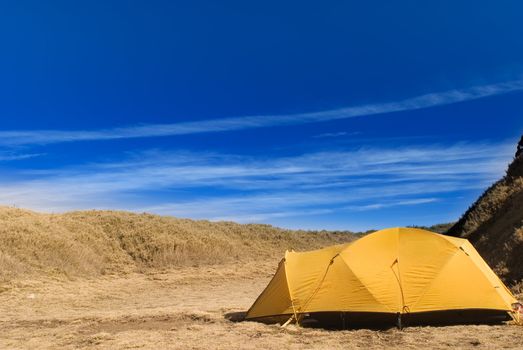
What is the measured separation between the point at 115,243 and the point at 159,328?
21.1 m

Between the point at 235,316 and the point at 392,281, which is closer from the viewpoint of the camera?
the point at 392,281

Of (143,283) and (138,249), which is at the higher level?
(138,249)

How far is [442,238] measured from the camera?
475 inches

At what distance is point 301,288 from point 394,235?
107 inches

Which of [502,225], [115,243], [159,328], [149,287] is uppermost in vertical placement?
[115,243]

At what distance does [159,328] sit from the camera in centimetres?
1291

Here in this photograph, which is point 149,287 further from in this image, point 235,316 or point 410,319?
point 410,319

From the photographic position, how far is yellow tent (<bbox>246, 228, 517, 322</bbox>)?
11.1 meters

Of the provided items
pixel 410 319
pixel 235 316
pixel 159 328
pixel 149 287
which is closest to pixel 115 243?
pixel 149 287

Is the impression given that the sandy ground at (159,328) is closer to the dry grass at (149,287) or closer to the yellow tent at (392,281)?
the dry grass at (149,287)

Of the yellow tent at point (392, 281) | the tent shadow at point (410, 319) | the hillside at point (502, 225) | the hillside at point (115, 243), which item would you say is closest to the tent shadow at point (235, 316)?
the yellow tent at point (392, 281)

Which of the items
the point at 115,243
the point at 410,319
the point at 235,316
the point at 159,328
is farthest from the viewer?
the point at 115,243

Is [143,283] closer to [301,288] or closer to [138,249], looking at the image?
[138,249]

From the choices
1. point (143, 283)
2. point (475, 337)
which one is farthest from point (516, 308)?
point (143, 283)
